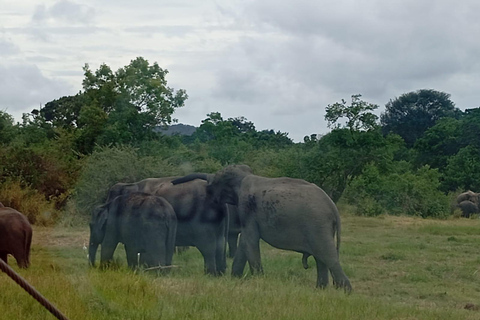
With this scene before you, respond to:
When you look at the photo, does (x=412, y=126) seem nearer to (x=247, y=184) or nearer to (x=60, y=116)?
(x=60, y=116)

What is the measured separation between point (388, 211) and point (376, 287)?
14605 mm

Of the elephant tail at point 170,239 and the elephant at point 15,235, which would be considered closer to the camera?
the elephant at point 15,235

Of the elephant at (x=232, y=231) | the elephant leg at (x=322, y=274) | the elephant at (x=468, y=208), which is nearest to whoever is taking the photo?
the elephant leg at (x=322, y=274)

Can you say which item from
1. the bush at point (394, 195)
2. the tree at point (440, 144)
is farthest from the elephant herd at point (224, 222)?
the tree at point (440, 144)

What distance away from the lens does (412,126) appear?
160 feet

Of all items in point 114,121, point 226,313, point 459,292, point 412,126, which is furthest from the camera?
point 412,126

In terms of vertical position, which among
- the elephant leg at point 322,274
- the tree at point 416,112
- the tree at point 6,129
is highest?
the tree at point 416,112

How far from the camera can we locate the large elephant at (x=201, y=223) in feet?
33.6

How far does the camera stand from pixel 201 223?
10344mm

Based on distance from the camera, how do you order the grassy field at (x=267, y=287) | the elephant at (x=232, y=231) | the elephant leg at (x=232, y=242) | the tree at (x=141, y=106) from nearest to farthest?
the grassy field at (x=267, y=287) → the elephant at (x=232, y=231) → the elephant leg at (x=232, y=242) → the tree at (x=141, y=106)

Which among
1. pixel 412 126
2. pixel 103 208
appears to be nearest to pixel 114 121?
pixel 103 208

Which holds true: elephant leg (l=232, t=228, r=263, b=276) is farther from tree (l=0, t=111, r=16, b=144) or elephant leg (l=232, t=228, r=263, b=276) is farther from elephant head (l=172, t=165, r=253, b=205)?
tree (l=0, t=111, r=16, b=144)

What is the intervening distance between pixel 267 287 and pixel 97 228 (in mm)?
3042

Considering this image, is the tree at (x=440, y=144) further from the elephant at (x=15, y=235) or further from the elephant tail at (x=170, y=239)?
the elephant at (x=15, y=235)
